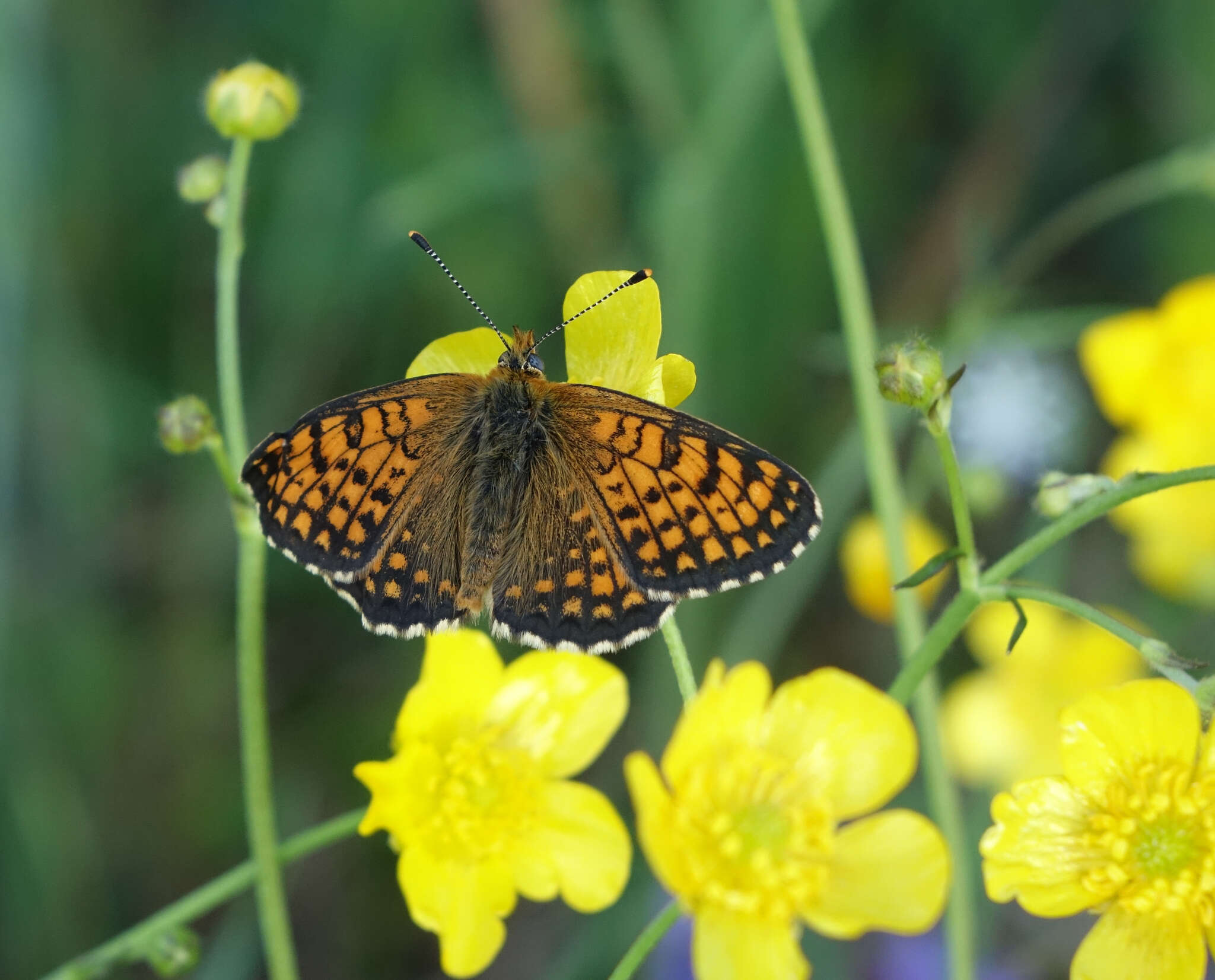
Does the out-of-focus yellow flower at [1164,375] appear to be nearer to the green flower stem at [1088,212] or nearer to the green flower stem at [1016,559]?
the green flower stem at [1088,212]

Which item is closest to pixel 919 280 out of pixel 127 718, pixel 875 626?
pixel 875 626

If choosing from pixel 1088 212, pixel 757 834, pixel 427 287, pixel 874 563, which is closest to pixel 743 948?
pixel 757 834

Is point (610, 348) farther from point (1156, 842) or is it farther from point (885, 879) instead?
point (1156, 842)

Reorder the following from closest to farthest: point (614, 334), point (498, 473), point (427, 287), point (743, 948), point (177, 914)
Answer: point (743, 948), point (177, 914), point (614, 334), point (498, 473), point (427, 287)

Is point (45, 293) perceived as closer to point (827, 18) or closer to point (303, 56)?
point (303, 56)

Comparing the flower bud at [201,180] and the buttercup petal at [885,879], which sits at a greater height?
the flower bud at [201,180]

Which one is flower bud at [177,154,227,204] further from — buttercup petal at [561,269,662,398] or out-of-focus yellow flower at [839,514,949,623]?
out-of-focus yellow flower at [839,514,949,623]

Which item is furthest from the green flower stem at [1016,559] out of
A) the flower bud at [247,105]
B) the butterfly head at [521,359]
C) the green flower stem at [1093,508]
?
the flower bud at [247,105]
